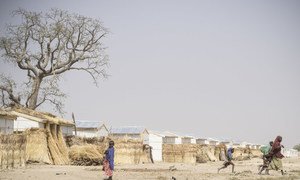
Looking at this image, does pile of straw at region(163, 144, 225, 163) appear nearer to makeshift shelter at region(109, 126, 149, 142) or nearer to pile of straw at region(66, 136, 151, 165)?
pile of straw at region(66, 136, 151, 165)

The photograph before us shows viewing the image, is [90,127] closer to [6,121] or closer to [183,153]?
[183,153]

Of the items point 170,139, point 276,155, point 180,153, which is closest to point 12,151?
point 276,155

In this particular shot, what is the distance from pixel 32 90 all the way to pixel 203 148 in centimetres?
2304

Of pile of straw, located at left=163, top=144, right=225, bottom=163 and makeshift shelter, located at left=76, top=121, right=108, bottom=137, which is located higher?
makeshift shelter, located at left=76, top=121, right=108, bottom=137

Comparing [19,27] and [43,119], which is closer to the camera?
[43,119]

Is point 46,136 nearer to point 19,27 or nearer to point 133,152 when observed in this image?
point 133,152

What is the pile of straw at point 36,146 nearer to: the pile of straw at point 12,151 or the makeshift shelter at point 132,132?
the pile of straw at point 12,151

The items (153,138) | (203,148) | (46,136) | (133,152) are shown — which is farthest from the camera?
(153,138)

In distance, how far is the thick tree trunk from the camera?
38.8 meters

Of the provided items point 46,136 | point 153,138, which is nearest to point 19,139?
point 46,136

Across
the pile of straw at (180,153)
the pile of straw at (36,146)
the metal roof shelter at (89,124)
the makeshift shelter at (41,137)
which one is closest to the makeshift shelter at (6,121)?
the makeshift shelter at (41,137)

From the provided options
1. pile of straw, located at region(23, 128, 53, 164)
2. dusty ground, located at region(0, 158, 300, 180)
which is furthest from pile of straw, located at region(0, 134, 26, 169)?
pile of straw, located at region(23, 128, 53, 164)

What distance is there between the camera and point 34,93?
3903 centimetres

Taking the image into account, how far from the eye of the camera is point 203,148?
5297 cm
